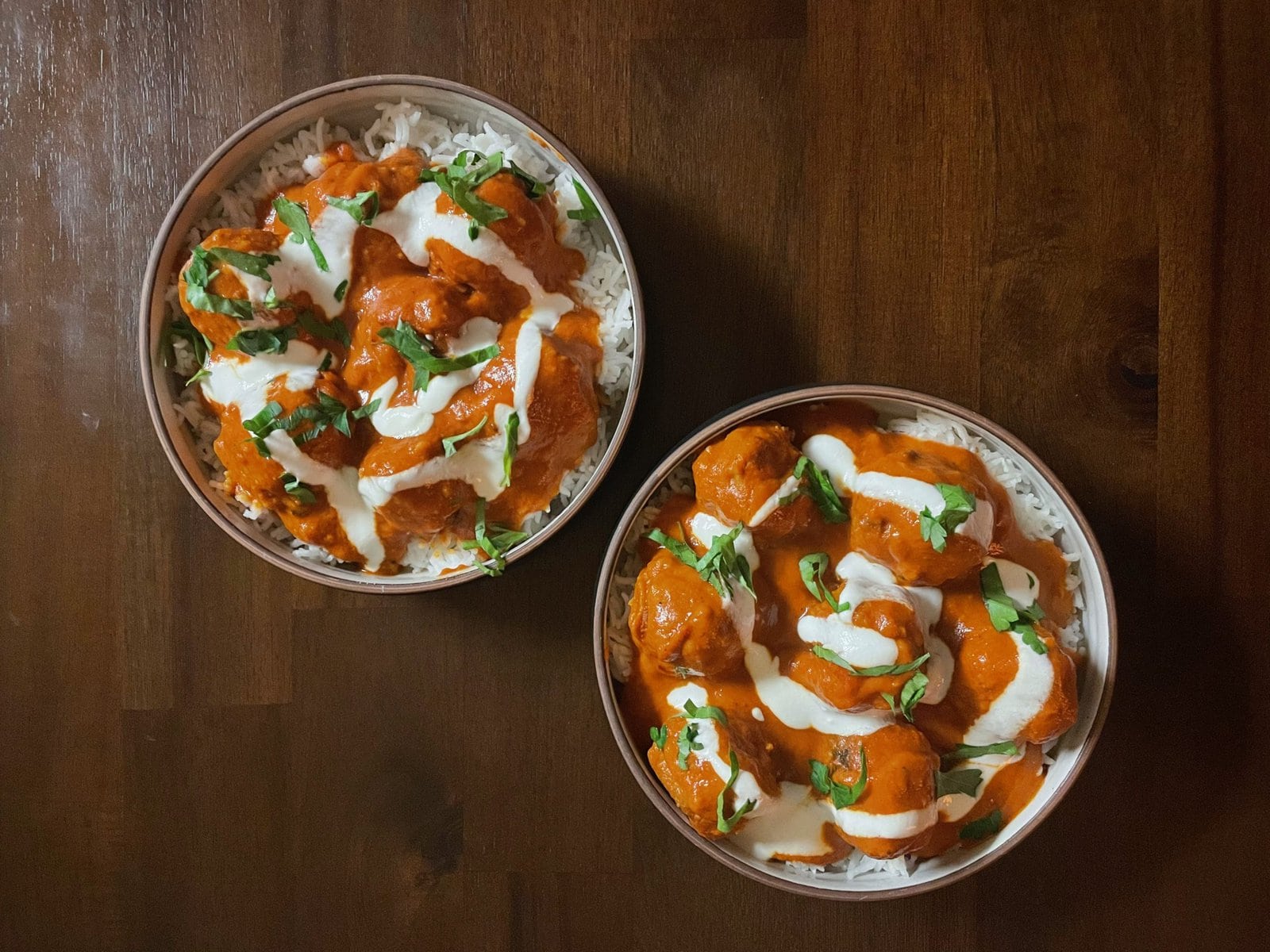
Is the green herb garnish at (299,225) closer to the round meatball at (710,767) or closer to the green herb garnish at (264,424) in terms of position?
the green herb garnish at (264,424)

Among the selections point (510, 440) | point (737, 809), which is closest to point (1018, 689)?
point (737, 809)

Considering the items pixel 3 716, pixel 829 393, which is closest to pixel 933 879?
pixel 829 393

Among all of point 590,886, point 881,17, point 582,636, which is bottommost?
point 590,886

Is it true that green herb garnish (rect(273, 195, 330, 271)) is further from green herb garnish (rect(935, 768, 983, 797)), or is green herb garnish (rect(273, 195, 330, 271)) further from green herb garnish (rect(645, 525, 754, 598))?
green herb garnish (rect(935, 768, 983, 797))

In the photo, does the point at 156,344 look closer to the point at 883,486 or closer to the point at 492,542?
the point at 492,542

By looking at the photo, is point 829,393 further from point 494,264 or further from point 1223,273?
point 1223,273

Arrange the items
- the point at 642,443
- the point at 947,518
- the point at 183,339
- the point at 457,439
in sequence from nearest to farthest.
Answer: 1. the point at 947,518
2. the point at 457,439
3. the point at 183,339
4. the point at 642,443
